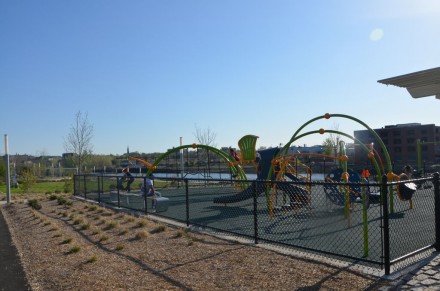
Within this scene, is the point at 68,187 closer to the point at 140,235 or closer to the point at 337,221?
the point at 140,235

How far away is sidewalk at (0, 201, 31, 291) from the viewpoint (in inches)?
225

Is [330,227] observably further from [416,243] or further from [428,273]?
[428,273]

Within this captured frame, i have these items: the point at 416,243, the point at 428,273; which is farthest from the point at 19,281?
the point at 416,243

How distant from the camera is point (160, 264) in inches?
251

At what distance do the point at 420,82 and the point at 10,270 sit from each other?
698cm

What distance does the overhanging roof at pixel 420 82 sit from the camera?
5.35m

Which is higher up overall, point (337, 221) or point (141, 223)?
point (337, 221)

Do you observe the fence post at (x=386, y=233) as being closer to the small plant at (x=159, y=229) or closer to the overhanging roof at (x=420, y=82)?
the overhanging roof at (x=420, y=82)

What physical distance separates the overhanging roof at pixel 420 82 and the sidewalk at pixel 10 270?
599 centimetres

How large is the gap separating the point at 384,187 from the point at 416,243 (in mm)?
2184

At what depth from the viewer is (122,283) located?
5500mm

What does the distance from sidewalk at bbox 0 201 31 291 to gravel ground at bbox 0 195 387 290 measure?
12 cm

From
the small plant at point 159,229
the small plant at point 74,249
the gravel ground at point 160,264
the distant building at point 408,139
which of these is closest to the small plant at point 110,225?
the gravel ground at point 160,264

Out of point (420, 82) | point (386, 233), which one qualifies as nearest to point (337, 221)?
point (386, 233)
